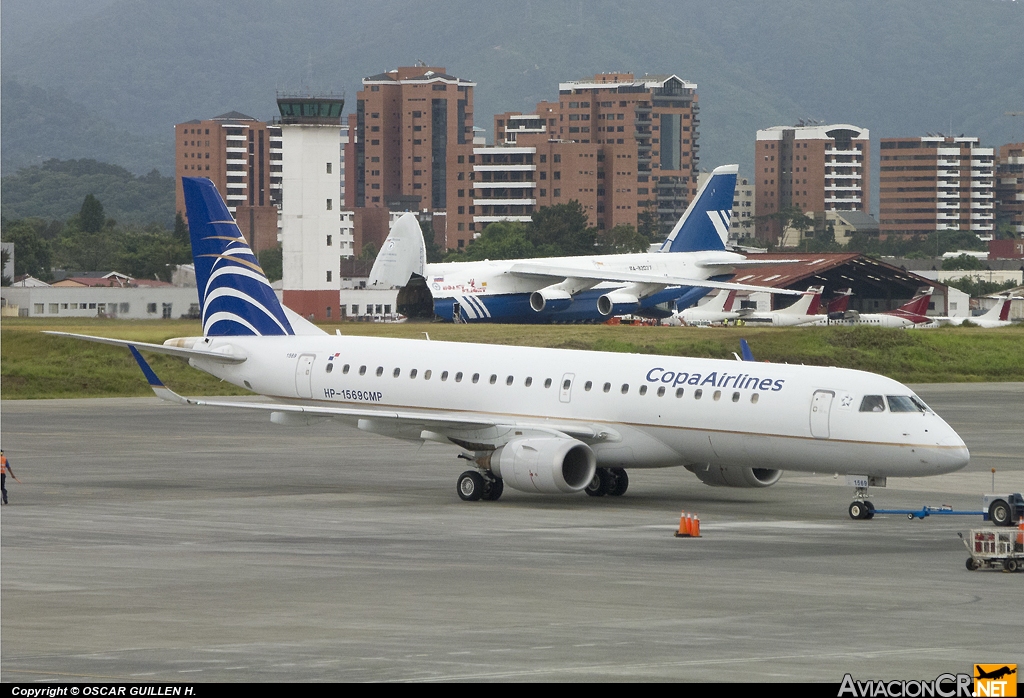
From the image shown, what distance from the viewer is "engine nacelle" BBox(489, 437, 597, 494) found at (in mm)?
33594

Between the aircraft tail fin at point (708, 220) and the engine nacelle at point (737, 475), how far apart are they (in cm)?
7347

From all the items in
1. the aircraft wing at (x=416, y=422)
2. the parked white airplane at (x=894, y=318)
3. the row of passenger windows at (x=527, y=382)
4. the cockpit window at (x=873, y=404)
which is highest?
the parked white airplane at (x=894, y=318)

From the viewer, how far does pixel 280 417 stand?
1460 inches

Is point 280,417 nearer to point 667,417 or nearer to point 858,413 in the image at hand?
point 667,417

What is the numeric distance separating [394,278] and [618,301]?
16787mm

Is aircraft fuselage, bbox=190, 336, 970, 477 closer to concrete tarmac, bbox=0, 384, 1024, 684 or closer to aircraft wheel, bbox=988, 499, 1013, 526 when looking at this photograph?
concrete tarmac, bbox=0, 384, 1024, 684

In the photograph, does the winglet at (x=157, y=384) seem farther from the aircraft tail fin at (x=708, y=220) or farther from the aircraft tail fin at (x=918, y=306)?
the aircraft tail fin at (x=918, y=306)

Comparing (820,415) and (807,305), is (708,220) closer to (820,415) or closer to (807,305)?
(807,305)

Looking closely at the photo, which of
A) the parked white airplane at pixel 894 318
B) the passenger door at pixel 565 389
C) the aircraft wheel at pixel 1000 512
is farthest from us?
the parked white airplane at pixel 894 318

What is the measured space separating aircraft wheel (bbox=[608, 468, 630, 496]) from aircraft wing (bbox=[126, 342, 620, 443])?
1.98 m

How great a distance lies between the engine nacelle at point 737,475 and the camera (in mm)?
35094

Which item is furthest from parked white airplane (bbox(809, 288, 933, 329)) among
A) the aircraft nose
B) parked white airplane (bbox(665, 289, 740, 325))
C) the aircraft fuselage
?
the aircraft nose

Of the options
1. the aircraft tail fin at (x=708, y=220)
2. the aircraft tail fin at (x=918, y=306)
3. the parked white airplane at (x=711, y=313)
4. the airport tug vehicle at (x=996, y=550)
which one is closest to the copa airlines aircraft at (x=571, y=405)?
the airport tug vehicle at (x=996, y=550)

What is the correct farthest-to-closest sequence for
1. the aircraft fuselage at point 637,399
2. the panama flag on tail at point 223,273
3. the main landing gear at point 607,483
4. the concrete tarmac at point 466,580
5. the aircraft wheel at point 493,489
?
the panama flag on tail at point 223,273, the main landing gear at point 607,483, the aircraft wheel at point 493,489, the aircraft fuselage at point 637,399, the concrete tarmac at point 466,580
